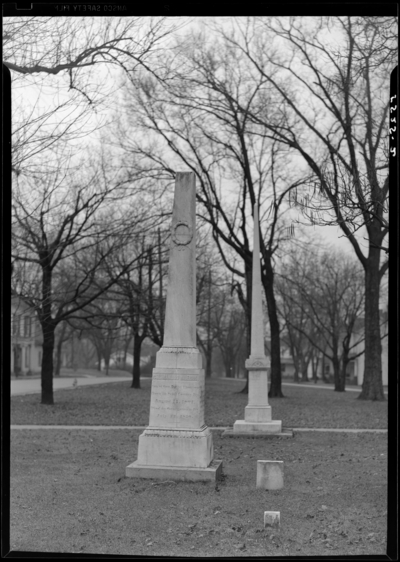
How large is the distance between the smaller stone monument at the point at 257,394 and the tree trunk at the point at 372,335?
965cm

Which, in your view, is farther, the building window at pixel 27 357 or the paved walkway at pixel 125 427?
the building window at pixel 27 357

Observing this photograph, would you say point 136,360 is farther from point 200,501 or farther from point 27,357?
point 200,501

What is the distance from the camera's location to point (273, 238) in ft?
93.6

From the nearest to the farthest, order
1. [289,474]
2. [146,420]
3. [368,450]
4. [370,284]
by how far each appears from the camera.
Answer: [289,474] → [368,450] → [146,420] → [370,284]

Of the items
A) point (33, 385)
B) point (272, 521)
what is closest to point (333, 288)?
point (33, 385)

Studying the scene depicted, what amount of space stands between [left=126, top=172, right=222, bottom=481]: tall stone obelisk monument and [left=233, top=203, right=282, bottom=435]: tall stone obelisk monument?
513 cm

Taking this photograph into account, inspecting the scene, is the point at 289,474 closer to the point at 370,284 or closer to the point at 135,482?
the point at 135,482

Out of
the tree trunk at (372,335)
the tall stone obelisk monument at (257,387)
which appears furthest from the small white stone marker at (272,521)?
the tree trunk at (372,335)

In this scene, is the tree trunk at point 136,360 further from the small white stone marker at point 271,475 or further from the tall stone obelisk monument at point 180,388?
the small white stone marker at point 271,475

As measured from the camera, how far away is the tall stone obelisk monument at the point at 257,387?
46.8 ft

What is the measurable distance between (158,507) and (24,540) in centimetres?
178
